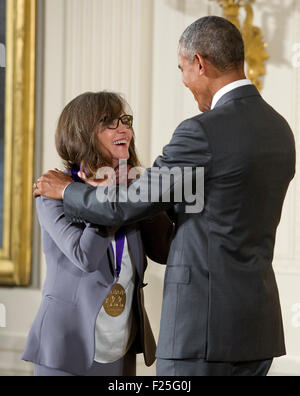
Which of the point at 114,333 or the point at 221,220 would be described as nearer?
the point at 221,220

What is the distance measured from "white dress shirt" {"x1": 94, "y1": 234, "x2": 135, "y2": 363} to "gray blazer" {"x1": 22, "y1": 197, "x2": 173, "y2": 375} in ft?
0.12

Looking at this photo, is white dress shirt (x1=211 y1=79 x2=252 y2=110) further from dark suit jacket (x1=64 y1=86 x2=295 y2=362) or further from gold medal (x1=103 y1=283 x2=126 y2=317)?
gold medal (x1=103 y1=283 x2=126 y2=317)

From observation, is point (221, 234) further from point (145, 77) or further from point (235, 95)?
point (145, 77)

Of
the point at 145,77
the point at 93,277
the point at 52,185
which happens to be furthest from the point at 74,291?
the point at 145,77

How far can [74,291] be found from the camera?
7.11 ft

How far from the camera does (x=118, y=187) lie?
2141mm

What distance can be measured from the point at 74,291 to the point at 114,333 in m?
0.18

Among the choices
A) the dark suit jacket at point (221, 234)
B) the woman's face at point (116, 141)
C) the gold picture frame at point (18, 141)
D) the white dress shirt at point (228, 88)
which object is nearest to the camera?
the dark suit jacket at point (221, 234)

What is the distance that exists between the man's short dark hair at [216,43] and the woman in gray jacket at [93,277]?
0.36 m

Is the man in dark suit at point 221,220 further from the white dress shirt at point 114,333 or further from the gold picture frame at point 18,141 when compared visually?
the gold picture frame at point 18,141

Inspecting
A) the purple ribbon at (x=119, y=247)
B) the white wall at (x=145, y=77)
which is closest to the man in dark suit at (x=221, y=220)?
the purple ribbon at (x=119, y=247)

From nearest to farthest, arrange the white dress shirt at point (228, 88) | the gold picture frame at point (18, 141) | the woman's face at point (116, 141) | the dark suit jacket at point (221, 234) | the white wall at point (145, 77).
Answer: the dark suit jacket at point (221, 234) → the white dress shirt at point (228, 88) → the woman's face at point (116, 141) → the white wall at point (145, 77) → the gold picture frame at point (18, 141)

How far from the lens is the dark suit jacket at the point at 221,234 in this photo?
6.61 ft
